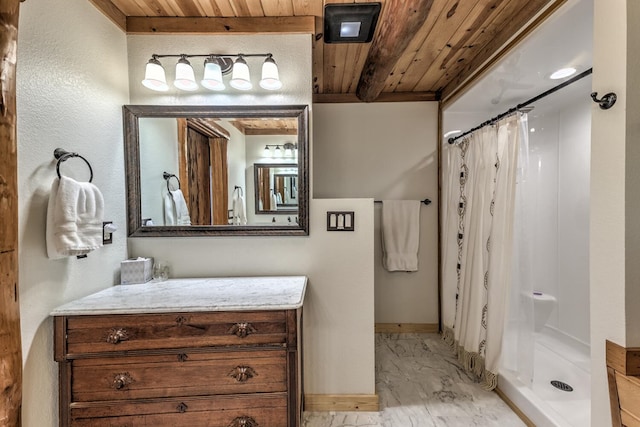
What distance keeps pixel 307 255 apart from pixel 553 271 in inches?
97.2

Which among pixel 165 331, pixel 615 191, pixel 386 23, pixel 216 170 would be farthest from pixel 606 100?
pixel 165 331

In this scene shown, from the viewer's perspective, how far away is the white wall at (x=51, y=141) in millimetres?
1122

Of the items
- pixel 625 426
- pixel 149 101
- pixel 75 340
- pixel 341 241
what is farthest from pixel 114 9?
pixel 625 426

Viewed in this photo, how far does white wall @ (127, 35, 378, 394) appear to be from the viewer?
67.9 inches

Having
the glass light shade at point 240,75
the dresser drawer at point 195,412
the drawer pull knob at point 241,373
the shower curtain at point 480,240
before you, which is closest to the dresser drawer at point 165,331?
the drawer pull knob at point 241,373

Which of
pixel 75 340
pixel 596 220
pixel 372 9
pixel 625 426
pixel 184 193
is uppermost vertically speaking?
pixel 372 9

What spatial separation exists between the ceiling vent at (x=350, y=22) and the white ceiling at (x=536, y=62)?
34.2 inches

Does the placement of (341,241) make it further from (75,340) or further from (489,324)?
→ (75,340)

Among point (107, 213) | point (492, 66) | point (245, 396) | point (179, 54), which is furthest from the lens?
point (492, 66)

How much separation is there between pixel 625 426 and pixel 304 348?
1409mm

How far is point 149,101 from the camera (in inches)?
68.1

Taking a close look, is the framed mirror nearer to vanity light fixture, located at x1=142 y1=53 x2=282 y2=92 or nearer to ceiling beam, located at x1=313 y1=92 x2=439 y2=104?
vanity light fixture, located at x1=142 y1=53 x2=282 y2=92

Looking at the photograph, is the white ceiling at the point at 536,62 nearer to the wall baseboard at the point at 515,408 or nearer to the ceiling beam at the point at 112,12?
the wall baseboard at the point at 515,408

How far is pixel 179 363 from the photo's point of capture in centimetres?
124
